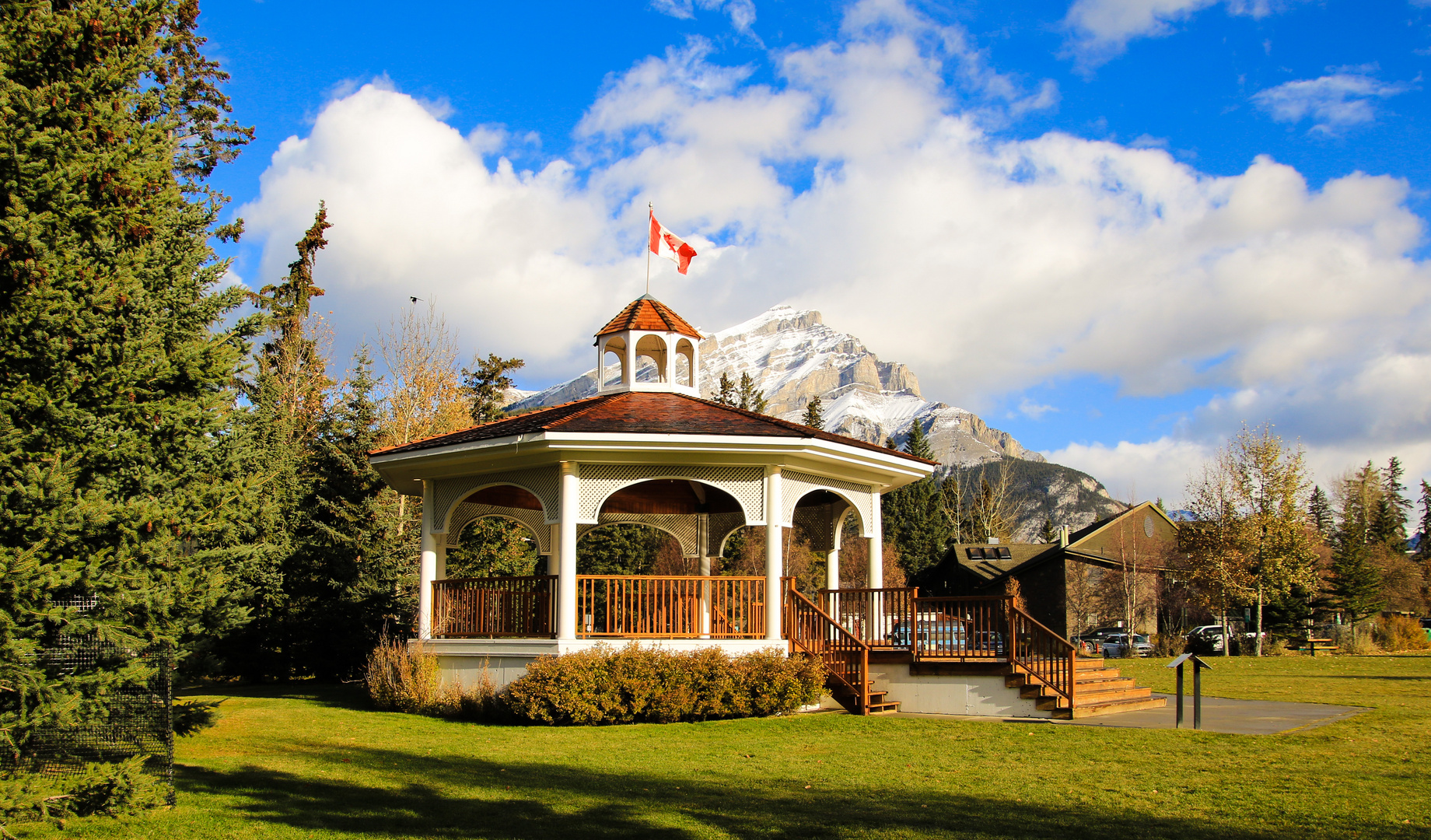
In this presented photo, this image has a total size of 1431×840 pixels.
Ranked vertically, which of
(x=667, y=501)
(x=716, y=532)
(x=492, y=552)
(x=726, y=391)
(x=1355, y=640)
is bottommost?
(x=1355, y=640)

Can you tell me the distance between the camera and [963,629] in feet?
48.7

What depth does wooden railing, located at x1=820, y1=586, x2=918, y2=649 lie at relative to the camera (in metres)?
15.7

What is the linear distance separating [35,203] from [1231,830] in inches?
408

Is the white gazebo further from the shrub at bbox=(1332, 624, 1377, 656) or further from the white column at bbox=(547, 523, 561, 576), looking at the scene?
the shrub at bbox=(1332, 624, 1377, 656)

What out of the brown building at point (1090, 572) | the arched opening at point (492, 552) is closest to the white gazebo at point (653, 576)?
the arched opening at point (492, 552)

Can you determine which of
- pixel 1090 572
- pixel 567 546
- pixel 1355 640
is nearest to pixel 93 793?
pixel 567 546

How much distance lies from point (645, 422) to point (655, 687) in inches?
151

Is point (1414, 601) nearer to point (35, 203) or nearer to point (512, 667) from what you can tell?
point (512, 667)

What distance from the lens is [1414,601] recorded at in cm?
5547

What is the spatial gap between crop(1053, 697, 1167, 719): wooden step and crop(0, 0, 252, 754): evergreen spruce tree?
10640mm

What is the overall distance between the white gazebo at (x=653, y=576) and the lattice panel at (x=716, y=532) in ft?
11.0

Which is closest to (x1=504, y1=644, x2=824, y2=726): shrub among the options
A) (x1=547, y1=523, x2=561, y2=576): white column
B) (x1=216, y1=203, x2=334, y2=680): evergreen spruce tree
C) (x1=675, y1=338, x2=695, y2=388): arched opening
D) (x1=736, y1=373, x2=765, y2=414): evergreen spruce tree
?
(x1=547, y1=523, x2=561, y2=576): white column

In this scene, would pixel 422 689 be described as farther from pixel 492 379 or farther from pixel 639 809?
pixel 492 379

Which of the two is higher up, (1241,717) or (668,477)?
(668,477)
